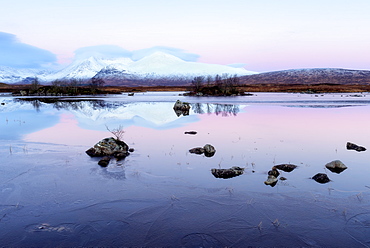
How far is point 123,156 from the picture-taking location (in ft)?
52.0

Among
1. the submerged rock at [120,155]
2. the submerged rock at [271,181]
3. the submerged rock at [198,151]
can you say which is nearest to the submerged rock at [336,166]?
the submerged rock at [271,181]

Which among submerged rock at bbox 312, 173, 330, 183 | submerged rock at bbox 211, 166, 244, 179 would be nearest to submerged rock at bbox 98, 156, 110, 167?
submerged rock at bbox 211, 166, 244, 179

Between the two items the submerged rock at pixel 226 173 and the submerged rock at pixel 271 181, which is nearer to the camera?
the submerged rock at pixel 271 181

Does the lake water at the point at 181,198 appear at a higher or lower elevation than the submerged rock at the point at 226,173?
lower

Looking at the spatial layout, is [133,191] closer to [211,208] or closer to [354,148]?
[211,208]

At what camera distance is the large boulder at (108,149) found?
16250mm

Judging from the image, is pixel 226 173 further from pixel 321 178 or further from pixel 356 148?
pixel 356 148

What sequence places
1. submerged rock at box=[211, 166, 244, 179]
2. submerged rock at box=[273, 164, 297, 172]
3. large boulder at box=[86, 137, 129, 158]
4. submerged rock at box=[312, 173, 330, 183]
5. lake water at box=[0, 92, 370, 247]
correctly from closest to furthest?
lake water at box=[0, 92, 370, 247] < submerged rock at box=[312, 173, 330, 183] < submerged rock at box=[211, 166, 244, 179] < submerged rock at box=[273, 164, 297, 172] < large boulder at box=[86, 137, 129, 158]

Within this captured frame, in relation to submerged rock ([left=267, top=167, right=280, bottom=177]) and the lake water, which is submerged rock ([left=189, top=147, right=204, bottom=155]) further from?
submerged rock ([left=267, top=167, right=280, bottom=177])

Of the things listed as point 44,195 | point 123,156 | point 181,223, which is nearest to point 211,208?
point 181,223

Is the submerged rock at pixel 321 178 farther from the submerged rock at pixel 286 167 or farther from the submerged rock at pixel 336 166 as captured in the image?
the submerged rock at pixel 336 166

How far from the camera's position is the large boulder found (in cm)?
1625

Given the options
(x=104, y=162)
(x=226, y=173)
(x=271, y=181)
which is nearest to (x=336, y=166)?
(x=271, y=181)

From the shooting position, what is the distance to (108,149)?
16.4 m
